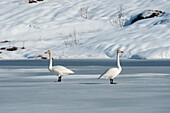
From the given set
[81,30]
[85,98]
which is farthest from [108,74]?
[81,30]

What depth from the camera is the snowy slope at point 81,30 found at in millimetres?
37531

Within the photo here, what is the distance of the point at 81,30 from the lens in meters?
48.5

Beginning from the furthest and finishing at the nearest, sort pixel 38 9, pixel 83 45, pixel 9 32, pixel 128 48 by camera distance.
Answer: pixel 38 9 → pixel 9 32 → pixel 83 45 → pixel 128 48

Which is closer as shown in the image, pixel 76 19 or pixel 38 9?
pixel 76 19

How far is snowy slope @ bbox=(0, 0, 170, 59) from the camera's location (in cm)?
3753

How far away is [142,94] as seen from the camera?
447 inches

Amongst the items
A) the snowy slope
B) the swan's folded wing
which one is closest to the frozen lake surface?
the swan's folded wing

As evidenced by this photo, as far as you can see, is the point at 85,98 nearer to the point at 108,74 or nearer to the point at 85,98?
the point at 85,98

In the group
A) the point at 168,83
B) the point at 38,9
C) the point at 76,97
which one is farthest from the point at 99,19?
the point at 76,97

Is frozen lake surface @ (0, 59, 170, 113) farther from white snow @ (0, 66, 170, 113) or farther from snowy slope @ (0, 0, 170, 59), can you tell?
snowy slope @ (0, 0, 170, 59)

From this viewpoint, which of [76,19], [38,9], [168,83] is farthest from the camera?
[38,9]

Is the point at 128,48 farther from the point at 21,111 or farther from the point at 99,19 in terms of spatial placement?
the point at 21,111

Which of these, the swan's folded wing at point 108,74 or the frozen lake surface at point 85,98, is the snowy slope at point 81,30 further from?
the frozen lake surface at point 85,98

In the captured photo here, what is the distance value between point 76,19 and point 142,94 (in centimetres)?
4072
